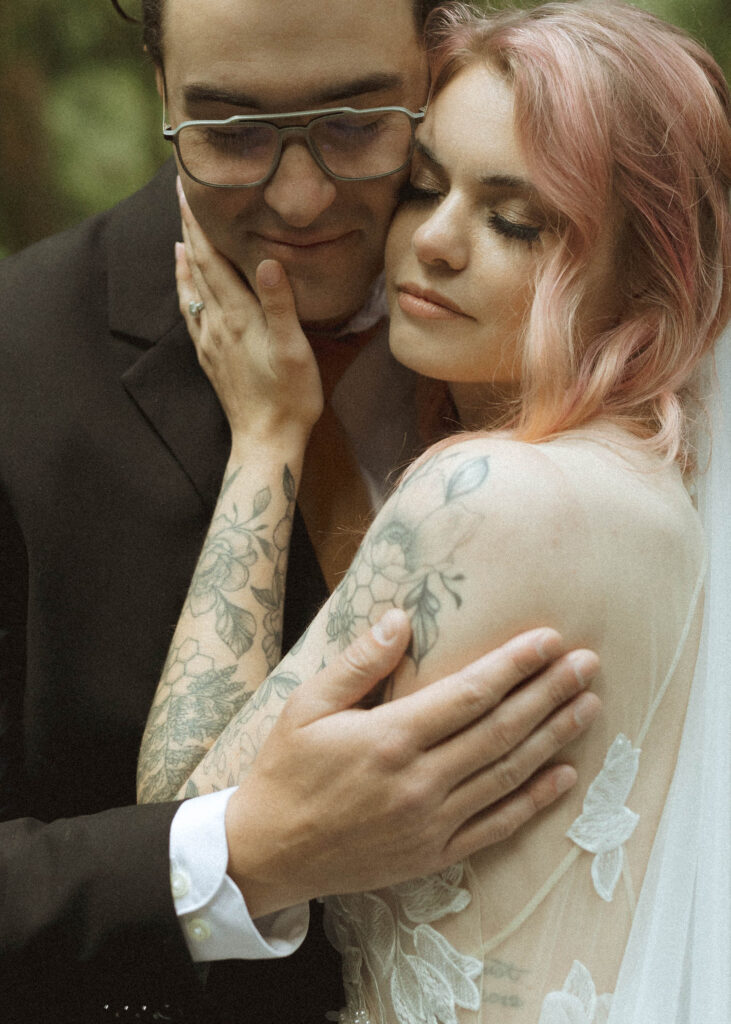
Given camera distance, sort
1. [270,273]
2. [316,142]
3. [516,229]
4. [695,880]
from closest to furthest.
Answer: [695,880] → [516,229] → [316,142] → [270,273]

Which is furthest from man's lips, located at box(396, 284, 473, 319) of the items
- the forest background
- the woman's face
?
the forest background

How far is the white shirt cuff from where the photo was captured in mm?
1140

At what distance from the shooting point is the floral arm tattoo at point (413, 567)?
3.34ft

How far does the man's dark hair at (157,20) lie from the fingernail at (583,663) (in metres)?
0.82

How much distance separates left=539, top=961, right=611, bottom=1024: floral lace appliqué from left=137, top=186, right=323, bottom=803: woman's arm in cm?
47

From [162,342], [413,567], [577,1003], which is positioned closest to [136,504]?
[162,342]

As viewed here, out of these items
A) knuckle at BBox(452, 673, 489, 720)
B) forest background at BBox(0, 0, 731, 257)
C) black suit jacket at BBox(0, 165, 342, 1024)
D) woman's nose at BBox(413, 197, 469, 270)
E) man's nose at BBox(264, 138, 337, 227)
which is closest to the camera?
knuckle at BBox(452, 673, 489, 720)

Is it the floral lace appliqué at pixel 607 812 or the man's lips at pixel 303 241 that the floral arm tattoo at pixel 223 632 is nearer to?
the man's lips at pixel 303 241

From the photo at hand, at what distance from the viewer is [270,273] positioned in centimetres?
143

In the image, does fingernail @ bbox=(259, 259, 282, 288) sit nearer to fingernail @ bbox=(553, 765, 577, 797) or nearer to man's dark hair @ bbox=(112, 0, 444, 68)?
man's dark hair @ bbox=(112, 0, 444, 68)

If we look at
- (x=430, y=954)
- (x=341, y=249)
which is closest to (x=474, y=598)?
(x=430, y=954)

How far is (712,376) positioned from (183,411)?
68cm

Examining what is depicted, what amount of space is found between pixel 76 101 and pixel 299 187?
1.10 metres

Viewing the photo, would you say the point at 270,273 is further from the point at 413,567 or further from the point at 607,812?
the point at 607,812
